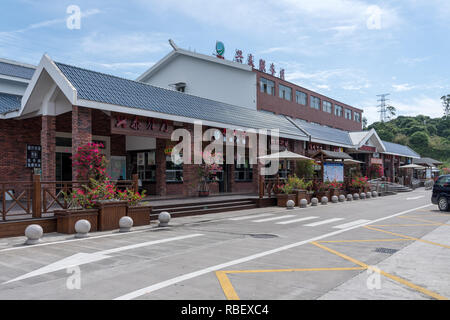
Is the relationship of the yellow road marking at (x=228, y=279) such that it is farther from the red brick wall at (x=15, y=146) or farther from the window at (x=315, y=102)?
the window at (x=315, y=102)

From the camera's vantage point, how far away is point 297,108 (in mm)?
39938

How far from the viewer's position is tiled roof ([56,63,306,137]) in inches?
548

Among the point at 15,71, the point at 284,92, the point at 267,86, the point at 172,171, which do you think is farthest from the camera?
the point at 284,92

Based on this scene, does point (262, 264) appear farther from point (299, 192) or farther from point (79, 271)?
point (299, 192)

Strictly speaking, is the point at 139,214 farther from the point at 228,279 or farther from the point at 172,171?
the point at 172,171

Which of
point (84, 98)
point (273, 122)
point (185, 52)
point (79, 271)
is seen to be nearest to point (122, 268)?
point (79, 271)

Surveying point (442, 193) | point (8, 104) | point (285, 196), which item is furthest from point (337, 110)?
point (8, 104)

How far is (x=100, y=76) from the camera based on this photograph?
15477 millimetres

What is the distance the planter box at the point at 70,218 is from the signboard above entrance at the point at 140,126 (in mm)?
4317

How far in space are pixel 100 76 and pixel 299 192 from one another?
458 inches

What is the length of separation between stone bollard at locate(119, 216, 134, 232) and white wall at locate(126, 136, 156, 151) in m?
9.89

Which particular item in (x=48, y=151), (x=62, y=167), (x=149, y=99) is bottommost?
(x=62, y=167)

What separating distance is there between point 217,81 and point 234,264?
2717 cm
